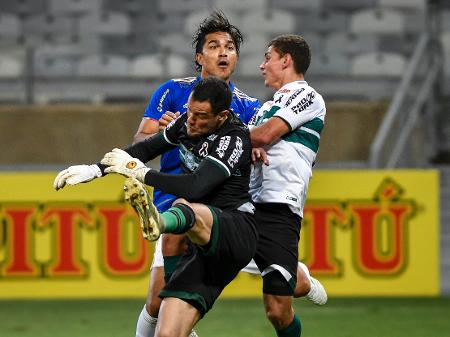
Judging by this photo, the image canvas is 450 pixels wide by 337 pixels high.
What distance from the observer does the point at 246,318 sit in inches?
362

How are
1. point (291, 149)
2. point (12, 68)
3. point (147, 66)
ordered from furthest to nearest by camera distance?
point (147, 66) → point (12, 68) → point (291, 149)

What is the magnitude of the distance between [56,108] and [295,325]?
661cm

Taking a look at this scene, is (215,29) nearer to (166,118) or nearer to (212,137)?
(166,118)

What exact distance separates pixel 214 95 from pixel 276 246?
1248mm

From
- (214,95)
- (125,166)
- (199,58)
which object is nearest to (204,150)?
(214,95)

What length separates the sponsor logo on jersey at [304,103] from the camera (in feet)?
19.4

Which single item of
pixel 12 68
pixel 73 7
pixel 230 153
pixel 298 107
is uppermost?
pixel 73 7

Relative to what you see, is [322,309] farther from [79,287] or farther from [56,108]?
[56,108]

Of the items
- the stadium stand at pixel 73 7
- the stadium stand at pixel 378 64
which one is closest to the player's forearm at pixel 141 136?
the stadium stand at pixel 378 64

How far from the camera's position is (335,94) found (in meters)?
12.7

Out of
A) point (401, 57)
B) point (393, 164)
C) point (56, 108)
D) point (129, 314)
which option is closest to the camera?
point (129, 314)

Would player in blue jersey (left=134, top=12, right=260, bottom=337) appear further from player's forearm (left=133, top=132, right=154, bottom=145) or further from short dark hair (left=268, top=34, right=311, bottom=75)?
Answer: short dark hair (left=268, top=34, right=311, bottom=75)

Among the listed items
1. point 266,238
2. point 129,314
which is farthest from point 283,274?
point 129,314

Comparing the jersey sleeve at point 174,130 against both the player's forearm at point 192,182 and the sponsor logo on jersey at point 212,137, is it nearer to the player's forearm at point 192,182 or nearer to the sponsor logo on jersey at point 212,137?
the sponsor logo on jersey at point 212,137
